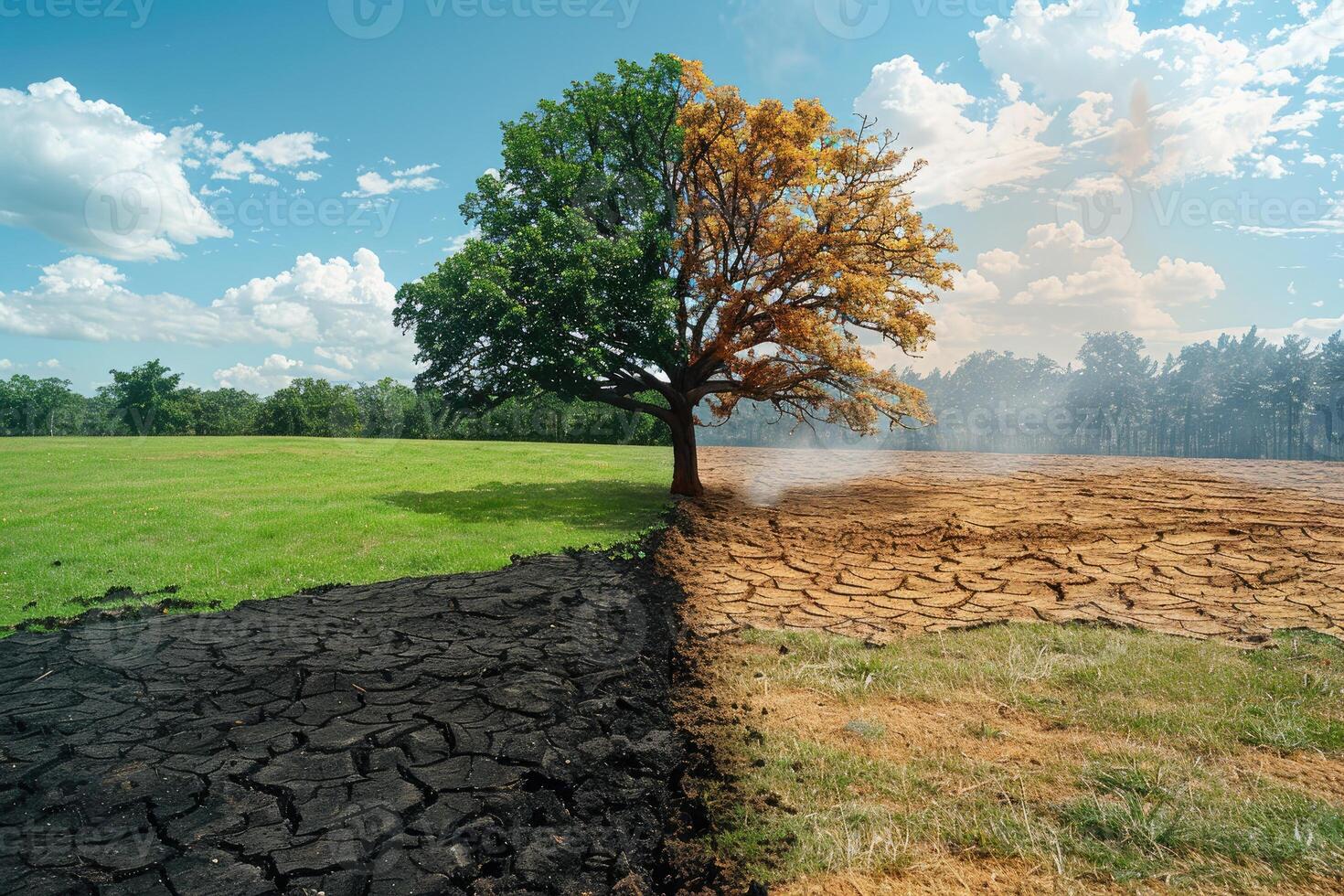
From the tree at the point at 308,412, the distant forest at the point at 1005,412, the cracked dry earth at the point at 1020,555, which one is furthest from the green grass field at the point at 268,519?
the tree at the point at 308,412

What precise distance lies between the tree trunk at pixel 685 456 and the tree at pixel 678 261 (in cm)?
8

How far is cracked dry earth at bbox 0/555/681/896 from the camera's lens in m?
3.22

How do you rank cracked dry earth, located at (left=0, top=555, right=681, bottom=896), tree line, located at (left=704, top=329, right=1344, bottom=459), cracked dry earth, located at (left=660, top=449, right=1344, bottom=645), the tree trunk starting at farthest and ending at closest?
tree line, located at (left=704, top=329, right=1344, bottom=459)
the tree trunk
cracked dry earth, located at (left=660, top=449, right=1344, bottom=645)
cracked dry earth, located at (left=0, top=555, right=681, bottom=896)

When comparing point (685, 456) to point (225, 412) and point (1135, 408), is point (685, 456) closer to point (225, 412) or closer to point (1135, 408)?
point (1135, 408)

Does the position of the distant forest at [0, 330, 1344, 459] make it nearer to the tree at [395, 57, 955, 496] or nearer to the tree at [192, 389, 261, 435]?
the tree at [192, 389, 261, 435]

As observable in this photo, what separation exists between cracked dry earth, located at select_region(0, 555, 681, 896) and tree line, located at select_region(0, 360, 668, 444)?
36697 mm

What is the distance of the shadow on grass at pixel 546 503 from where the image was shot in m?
12.6

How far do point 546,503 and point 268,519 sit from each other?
5240 mm

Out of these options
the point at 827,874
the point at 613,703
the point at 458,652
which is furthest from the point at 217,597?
the point at 827,874

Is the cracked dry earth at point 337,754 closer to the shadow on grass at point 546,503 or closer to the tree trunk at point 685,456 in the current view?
the shadow on grass at point 546,503

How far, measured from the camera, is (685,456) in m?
16.5

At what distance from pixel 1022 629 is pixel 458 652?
5.45 meters

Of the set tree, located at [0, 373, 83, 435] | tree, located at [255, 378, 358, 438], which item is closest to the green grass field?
tree, located at [255, 378, 358, 438]

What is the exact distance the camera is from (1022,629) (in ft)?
21.2
